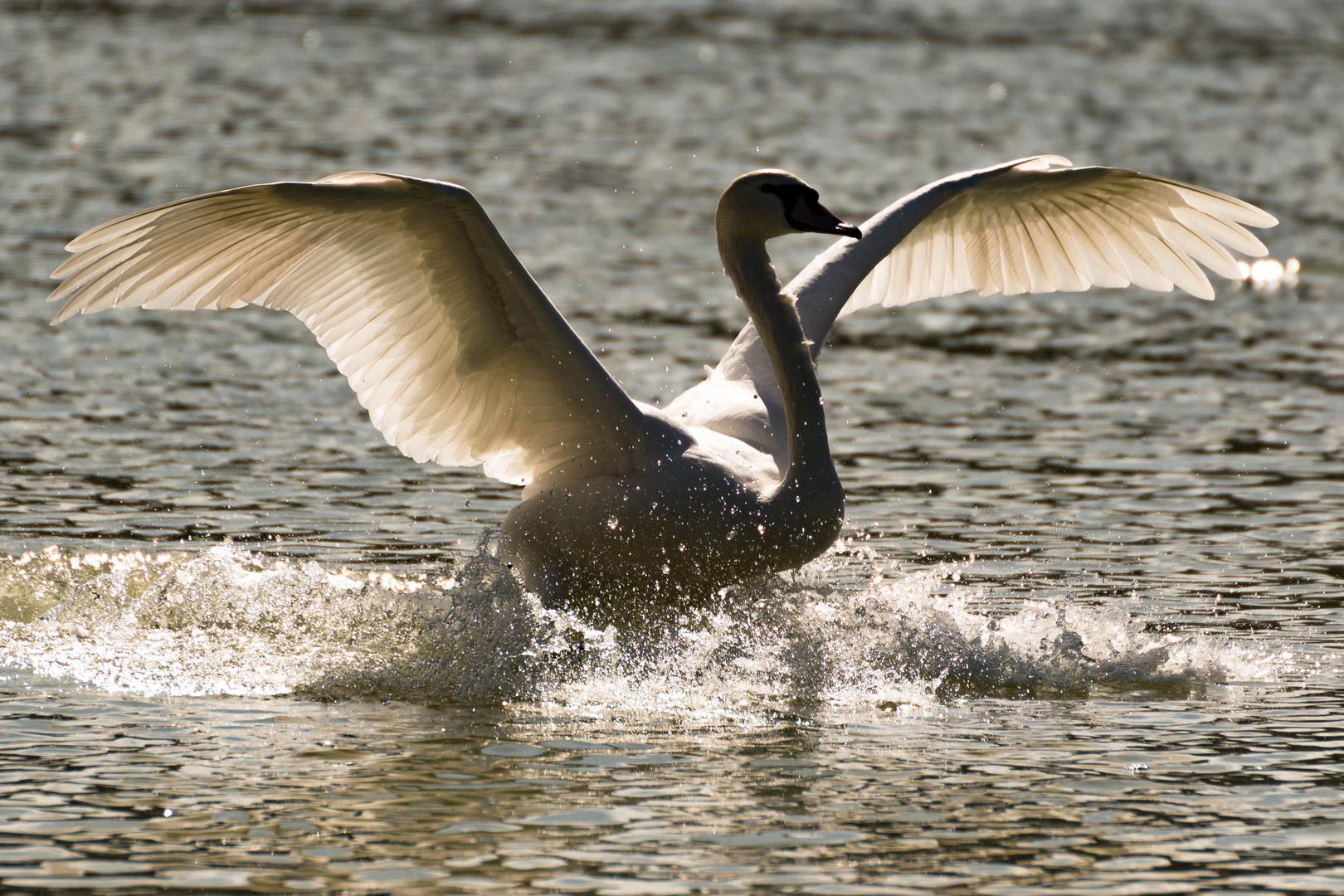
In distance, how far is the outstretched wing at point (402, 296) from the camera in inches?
296

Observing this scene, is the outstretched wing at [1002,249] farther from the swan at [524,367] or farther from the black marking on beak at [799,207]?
the black marking on beak at [799,207]

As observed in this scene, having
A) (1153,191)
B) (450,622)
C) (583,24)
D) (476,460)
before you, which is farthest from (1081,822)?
(583,24)

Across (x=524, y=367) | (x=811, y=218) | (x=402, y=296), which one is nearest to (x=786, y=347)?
(x=811, y=218)

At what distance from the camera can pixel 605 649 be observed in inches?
311

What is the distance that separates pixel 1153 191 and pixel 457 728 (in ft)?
15.2

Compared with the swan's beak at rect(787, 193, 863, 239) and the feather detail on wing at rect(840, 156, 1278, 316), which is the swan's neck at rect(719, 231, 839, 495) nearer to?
the swan's beak at rect(787, 193, 863, 239)

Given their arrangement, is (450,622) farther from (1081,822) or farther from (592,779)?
(1081,822)

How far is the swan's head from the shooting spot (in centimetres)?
792

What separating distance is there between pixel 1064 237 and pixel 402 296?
3.87 metres

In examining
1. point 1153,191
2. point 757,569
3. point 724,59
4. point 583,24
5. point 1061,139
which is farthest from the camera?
point 583,24

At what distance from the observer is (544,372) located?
7.95m

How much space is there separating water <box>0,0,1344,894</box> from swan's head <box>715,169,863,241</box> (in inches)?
59.4

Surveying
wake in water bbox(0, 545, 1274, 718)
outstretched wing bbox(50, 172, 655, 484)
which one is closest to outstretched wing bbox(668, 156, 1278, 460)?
outstretched wing bbox(50, 172, 655, 484)

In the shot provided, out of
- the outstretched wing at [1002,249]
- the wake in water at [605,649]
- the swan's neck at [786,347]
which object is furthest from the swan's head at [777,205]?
the wake in water at [605,649]
